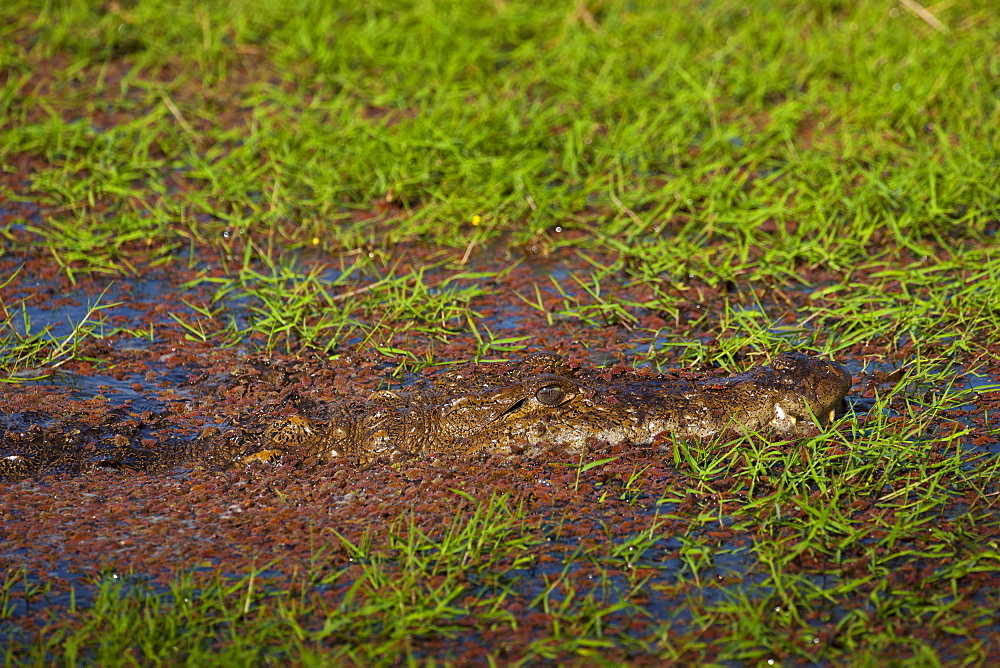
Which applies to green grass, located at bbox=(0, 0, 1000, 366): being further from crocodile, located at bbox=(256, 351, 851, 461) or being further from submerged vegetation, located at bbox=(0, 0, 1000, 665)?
crocodile, located at bbox=(256, 351, 851, 461)

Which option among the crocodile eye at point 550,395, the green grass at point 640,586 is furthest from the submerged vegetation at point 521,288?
the crocodile eye at point 550,395

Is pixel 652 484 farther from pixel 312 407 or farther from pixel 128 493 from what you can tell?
pixel 128 493

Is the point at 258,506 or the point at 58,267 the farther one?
the point at 58,267

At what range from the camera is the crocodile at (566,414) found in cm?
368

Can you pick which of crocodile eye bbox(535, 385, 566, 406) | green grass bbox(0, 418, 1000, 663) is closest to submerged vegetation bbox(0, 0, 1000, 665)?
green grass bbox(0, 418, 1000, 663)

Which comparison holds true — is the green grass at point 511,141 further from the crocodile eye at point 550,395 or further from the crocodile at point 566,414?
the crocodile eye at point 550,395

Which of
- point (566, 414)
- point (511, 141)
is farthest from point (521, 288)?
point (566, 414)

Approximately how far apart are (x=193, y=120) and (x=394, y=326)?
241cm

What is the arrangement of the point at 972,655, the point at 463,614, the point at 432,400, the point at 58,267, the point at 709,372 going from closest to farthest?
the point at 972,655, the point at 463,614, the point at 432,400, the point at 709,372, the point at 58,267

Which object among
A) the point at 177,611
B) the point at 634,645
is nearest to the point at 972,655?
the point at 634,645

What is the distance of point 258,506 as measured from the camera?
350cm

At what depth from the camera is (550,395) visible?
3.65 meters

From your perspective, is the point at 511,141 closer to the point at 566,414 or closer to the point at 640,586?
the point at 566,414

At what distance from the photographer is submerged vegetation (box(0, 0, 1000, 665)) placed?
9.98ft
